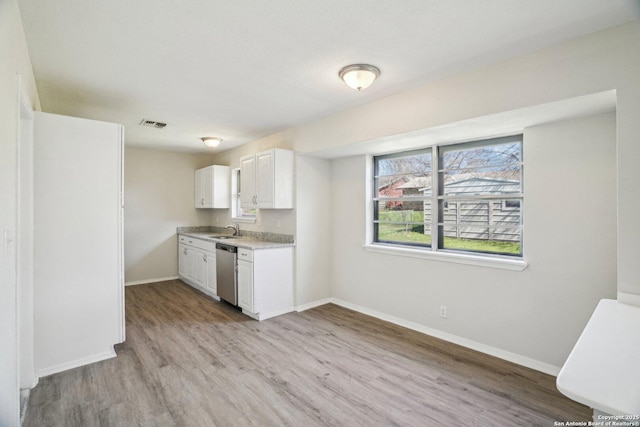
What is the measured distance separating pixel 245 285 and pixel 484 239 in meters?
2.82

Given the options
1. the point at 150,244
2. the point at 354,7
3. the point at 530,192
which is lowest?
the point at 150,244

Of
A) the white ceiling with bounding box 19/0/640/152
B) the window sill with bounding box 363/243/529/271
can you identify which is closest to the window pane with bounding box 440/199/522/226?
the window sill with bounding box 363/243/529/271

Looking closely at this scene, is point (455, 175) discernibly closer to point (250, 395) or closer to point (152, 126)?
point (250, 395)

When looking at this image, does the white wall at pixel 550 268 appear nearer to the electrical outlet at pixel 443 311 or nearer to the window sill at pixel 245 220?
the electrical outlet at pixel 443 311

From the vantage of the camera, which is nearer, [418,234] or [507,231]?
[507,231]

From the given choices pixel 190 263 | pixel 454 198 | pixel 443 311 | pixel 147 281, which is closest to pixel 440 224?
pixel 454 198

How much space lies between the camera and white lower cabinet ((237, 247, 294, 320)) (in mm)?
3920

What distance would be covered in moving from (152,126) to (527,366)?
193 inches

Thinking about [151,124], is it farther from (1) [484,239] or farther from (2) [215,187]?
(1) [484,239]

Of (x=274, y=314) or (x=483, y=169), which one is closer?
(x=483, y=169)

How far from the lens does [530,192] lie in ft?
Result: 9.02

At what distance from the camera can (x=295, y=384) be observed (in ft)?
8.17

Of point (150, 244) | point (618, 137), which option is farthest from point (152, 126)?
point (618, 137)

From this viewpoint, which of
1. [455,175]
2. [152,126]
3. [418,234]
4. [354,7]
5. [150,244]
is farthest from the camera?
[150,244]
